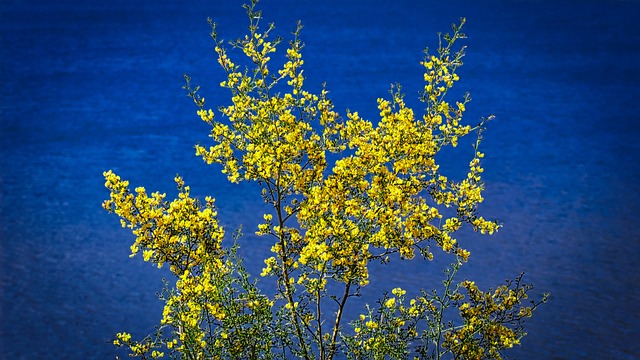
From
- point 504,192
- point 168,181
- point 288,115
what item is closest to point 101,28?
point 168,181

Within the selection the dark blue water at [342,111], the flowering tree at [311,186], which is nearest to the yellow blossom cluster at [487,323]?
the flowering tree at [311,186]

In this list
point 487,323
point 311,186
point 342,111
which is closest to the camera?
point 311,186

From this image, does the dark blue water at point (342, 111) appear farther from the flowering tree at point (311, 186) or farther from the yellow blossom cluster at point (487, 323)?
the flowering tree at point (311, 186)

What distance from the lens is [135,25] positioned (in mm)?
19812

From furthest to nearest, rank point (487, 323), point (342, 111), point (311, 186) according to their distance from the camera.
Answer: point (342, 111), point (487, 323), point (311, 186)

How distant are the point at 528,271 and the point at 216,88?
25.1 ft

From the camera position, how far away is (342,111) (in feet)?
45.5

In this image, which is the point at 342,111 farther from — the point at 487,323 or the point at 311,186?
the point at 311,186

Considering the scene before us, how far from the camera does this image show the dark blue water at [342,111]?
8.91 meters

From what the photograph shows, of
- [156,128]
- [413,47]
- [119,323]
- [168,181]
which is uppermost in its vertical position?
[413,47]

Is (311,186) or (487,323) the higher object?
(311,186)

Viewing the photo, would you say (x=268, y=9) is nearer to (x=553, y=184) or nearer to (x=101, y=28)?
(x=101, y=28)

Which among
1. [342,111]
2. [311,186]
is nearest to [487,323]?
[311,186]

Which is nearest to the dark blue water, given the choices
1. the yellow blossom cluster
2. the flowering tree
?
the yellow blossom cluster
